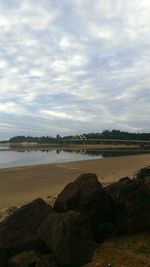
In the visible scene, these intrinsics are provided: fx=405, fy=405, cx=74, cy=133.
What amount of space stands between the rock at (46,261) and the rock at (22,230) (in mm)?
542

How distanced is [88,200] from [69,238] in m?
1.18

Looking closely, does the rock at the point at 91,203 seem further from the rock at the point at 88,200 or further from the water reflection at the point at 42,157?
the water reflection at the point at 42,157

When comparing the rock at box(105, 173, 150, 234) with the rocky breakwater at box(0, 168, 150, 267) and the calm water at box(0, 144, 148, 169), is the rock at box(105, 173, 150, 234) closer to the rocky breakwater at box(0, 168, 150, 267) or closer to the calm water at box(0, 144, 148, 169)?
the rocky breakwater at box(0, 168, 150, 267)

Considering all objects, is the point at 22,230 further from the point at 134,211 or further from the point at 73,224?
the point at 134,211

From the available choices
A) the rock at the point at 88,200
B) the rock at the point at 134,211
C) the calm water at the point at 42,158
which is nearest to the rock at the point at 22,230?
the rock at the point at 88,200

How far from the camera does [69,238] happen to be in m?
7.00

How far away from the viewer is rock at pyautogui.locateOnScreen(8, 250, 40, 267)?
22.4 feet

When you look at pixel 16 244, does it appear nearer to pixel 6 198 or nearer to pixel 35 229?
pixel 35 229

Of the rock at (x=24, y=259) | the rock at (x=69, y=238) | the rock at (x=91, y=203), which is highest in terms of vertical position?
the rock at (x=91, y=203)

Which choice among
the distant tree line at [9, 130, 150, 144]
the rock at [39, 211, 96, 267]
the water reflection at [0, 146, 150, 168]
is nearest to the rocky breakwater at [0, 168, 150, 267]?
the rock at [39, 211, 96, 267]

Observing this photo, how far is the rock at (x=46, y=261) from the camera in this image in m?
6.70

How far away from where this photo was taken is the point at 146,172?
15.8 meters

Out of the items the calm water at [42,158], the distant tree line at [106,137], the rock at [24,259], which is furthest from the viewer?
the distant tree line at [106,137]

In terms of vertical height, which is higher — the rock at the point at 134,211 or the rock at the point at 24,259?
the rock at the point at 134,211
